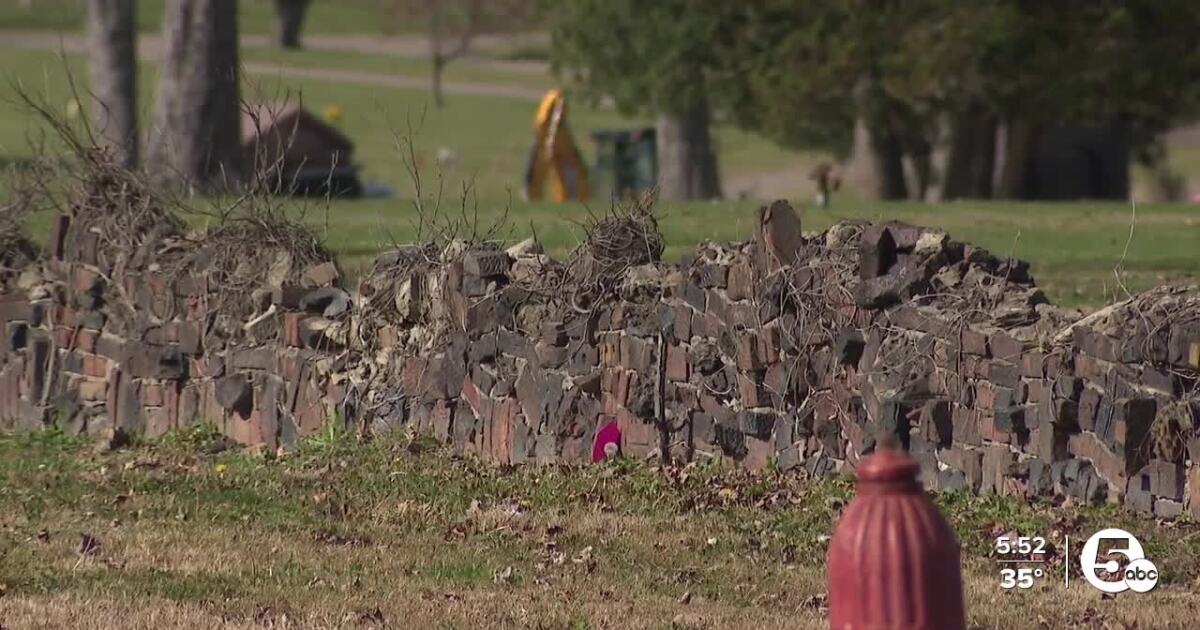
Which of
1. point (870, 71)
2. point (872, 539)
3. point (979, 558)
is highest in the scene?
point (870, 71)

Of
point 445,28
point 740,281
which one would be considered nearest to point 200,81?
point 740,281

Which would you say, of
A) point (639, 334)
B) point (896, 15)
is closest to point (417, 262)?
point (639, 334)

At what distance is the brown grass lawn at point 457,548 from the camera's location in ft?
27.4

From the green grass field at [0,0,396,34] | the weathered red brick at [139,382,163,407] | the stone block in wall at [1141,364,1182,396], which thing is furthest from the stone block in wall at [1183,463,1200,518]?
the green grass field at [0,0,396,34]

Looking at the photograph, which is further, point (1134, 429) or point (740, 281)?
point (740, 281)

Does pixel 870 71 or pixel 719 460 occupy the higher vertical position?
pixel 870 71

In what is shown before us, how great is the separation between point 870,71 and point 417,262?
18224 mm

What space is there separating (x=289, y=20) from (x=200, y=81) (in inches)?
2008

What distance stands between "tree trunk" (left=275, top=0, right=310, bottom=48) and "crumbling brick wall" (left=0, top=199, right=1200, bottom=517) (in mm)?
63006

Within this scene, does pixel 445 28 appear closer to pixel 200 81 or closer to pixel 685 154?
pixel 685 154

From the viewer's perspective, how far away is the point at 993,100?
99.3ft

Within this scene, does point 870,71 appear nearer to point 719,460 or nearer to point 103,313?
point 103,313

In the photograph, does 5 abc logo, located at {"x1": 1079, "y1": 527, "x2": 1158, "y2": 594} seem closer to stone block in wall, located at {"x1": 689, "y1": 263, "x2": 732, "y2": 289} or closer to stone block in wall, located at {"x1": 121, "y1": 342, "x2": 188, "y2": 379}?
stone block in wall, located at {"x1": 689, "y1": 263, "x2": 732, "y2": 289}

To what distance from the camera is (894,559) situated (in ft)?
18.4
